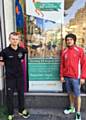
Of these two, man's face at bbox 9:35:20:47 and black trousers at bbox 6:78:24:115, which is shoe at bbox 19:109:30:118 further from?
man's face at bbox 9:35:20:47

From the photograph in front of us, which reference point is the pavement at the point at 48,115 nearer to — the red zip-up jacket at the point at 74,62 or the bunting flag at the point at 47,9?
the red zip-up jacket at the point at 74,62

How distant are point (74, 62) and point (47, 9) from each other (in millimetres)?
1155

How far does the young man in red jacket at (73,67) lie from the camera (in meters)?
6.47

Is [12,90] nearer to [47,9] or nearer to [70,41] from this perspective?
[70,41]

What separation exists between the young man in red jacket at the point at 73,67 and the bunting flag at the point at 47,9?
0.62 metres

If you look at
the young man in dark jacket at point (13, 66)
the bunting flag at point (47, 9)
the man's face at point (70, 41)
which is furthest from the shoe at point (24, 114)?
the bunting flag at point (47, 9)

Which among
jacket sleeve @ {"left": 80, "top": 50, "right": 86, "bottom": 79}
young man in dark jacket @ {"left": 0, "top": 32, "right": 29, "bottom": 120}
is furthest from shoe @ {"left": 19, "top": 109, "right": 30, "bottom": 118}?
jacket sleeve @ {"left": 80, "top": 50, "right": 86, "bottom": 79}

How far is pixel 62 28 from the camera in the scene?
6.94 meters

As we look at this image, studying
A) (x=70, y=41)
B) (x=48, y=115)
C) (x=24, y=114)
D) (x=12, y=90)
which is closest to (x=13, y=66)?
(x=12, y=90)

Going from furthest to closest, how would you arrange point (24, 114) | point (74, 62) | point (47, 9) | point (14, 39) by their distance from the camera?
1. point (47, 9)
2. point (24, 114)
3. point (74, 62)
4. point (14, 39)

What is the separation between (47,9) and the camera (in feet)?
22.6

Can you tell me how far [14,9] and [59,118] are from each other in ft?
7.23

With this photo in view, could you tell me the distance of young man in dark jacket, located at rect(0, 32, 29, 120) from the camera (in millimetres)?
6320

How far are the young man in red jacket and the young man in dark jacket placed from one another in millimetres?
749
